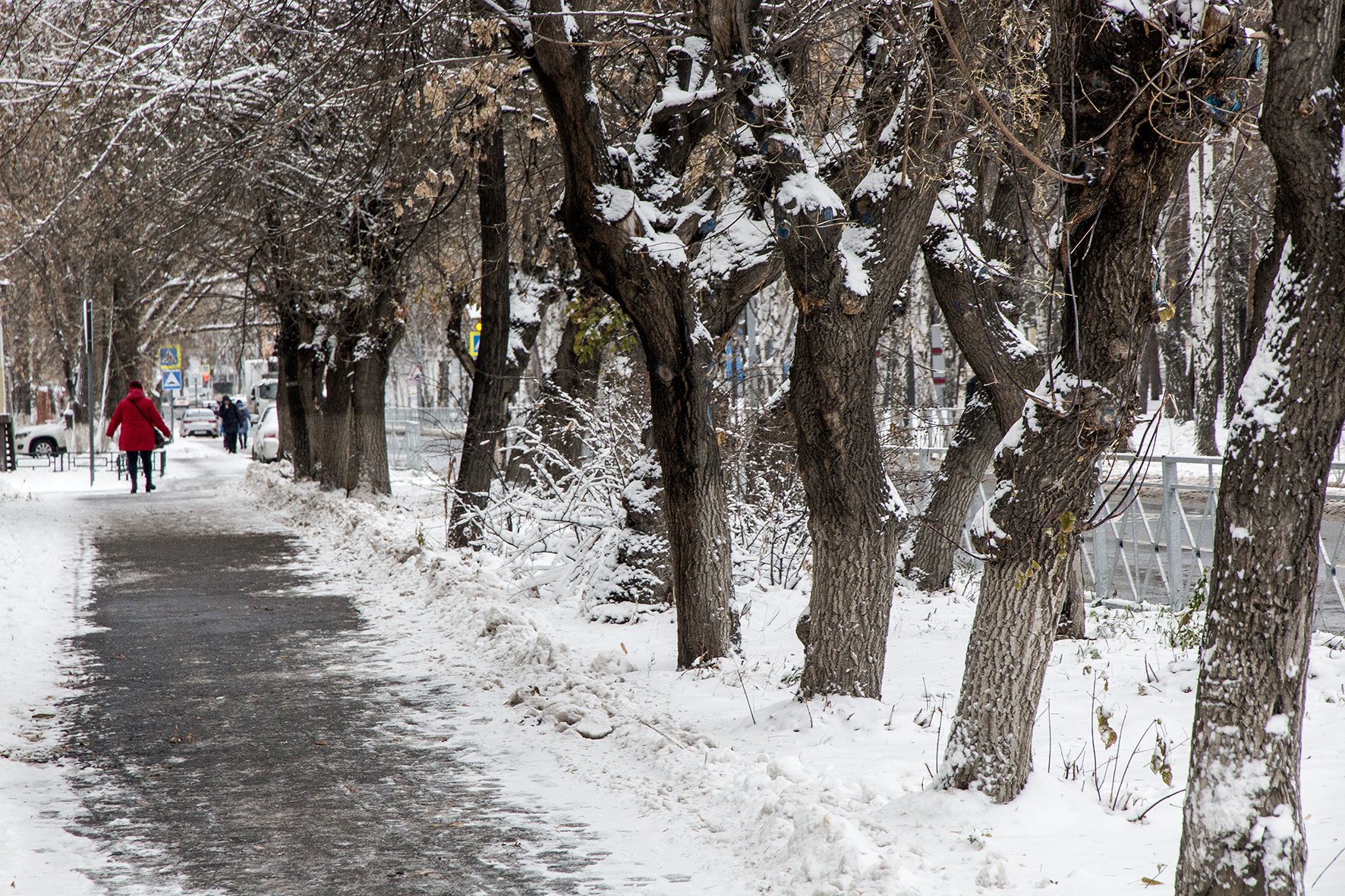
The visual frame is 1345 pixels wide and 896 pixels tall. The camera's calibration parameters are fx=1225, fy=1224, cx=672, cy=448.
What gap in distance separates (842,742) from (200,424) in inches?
2466

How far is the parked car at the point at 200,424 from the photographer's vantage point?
2483 inches

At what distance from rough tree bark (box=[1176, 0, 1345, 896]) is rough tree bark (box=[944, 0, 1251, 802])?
619mm

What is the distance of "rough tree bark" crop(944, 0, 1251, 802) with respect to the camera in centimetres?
417

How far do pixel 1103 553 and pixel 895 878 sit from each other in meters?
7.79

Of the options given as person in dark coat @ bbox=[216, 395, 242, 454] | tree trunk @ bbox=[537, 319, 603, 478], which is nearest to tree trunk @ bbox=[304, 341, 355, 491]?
tree trunk @ bbox=[537, 319, 603, 478]

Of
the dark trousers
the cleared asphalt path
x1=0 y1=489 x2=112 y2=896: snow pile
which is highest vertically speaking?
the dark trousers

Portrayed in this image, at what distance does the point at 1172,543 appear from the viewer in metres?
10.1

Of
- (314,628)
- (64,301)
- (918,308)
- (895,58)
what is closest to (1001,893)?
(895,58)

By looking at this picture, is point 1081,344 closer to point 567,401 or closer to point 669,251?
point 669,251

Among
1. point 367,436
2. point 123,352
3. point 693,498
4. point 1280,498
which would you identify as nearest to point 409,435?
point 123,352

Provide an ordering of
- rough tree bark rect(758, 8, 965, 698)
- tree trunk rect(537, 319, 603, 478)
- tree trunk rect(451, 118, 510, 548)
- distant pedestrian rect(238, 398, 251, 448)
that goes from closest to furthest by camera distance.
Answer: rough tree bark rect(758, 8, 965, 698) < tree trunk rect(537, 319, 603, 478) < tree trunk rect(451, 118, 510, 548) < distant pedestrian rect(238, 398, 251, 448)

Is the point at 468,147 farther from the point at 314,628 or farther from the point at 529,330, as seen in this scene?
the point at 314,628

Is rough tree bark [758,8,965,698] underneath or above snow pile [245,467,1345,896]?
above

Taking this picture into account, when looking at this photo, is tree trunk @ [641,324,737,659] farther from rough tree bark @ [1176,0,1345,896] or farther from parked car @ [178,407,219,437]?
parked car @ [178,407,219,437]
